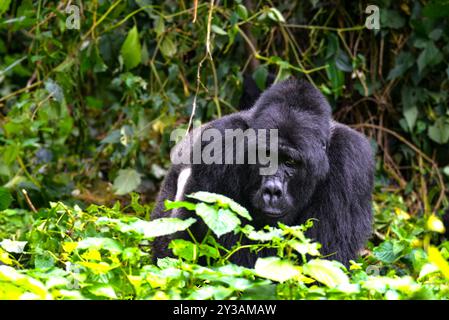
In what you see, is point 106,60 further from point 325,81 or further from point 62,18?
point 325,81

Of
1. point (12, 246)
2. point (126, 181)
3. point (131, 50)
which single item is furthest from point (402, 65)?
point (12, 246)

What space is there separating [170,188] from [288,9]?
7.82ft

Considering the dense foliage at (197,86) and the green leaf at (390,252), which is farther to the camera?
the dense foliage at (197,86)

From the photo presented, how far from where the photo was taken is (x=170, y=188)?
518 cm

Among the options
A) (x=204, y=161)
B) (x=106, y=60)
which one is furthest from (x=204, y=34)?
(x=204, y=161)

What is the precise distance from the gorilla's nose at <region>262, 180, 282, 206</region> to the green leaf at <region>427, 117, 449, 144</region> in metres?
2.77

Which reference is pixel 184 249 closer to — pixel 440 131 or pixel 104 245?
pixel 104 245

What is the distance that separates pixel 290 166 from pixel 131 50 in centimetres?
191

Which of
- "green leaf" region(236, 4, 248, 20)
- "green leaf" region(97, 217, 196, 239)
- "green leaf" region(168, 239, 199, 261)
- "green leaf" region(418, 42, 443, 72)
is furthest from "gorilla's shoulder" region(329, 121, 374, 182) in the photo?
"green leaf" region(418, 42, 443, 72)

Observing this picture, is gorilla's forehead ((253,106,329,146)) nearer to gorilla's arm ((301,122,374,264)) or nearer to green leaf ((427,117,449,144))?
gorilla's arm ((301,122,374,264))

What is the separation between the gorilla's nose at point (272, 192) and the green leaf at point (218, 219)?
117 cm

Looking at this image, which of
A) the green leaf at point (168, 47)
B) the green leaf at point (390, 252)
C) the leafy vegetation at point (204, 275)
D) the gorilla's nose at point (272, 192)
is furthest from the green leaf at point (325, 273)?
the green leaf at point (168, 47)

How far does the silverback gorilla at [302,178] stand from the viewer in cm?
433

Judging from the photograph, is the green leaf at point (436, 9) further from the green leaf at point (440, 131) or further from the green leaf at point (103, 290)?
the green leaf at point (103, 290)
